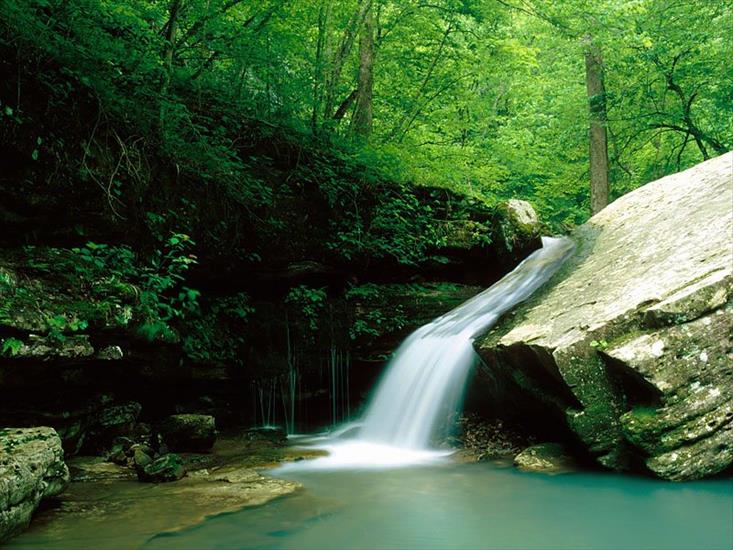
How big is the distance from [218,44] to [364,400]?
5.09m

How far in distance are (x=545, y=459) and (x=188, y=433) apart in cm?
363

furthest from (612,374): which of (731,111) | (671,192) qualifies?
(731,111)

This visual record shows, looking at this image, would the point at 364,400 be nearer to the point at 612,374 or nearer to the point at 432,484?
the point at 432,484

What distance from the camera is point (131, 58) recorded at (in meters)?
5.97

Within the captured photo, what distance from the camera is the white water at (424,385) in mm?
6195

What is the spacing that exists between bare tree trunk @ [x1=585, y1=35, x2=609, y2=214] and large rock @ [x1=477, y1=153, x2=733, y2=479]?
6.87 metres

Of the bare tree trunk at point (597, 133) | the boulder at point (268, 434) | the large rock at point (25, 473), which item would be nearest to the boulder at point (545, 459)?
the boulder at point (268, 434)

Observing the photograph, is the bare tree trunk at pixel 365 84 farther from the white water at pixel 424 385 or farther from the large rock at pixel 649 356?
the large rock at pixel 649 356

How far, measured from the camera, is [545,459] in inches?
194

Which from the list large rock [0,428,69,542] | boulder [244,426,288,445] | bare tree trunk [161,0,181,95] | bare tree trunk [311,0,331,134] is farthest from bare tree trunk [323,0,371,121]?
large rock [0,428,69,542]

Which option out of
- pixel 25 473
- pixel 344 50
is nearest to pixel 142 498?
pixel 25 473

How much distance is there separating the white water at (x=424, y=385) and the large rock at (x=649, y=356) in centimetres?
95

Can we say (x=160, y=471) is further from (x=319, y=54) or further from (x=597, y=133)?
(x=597, y=133)

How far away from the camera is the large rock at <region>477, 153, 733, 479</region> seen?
4164 mm
